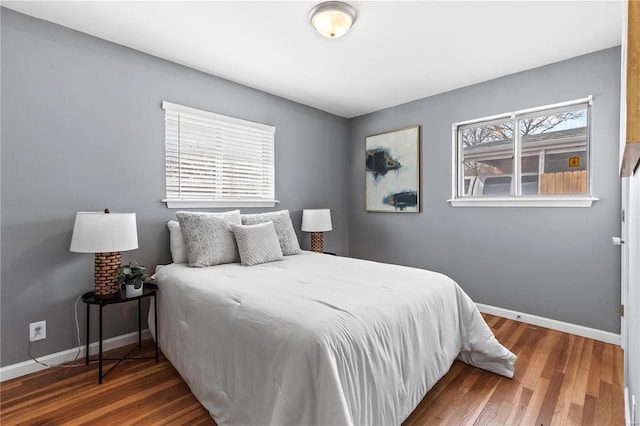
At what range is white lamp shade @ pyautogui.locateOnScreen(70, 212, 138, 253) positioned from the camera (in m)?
2.02

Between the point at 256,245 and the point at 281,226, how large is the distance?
0.54 m

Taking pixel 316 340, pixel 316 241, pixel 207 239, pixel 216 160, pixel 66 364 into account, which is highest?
pixel 216 160

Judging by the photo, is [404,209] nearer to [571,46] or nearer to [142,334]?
[571,46]

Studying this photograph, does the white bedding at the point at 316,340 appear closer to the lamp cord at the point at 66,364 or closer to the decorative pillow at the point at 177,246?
the decorative pillow at the point at 177,246

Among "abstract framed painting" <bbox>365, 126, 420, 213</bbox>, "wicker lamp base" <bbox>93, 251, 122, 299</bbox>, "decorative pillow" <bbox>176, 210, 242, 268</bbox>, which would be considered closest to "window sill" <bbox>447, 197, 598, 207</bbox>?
"abstract framed painting" <bbox>365, 126, 420, 213</bbox>

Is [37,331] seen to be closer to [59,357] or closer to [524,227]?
[59,357]

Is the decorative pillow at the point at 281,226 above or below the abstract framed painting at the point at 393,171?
below

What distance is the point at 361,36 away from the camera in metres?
2.41

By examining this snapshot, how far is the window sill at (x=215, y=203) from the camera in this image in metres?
2.84

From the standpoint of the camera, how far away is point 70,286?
7.59ft

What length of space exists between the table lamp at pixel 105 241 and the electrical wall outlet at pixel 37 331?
0.47 m

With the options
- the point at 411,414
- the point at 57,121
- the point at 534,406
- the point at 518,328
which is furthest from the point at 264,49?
the point at 518,328

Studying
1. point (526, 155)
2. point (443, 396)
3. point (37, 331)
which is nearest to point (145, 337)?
point (37, 331)

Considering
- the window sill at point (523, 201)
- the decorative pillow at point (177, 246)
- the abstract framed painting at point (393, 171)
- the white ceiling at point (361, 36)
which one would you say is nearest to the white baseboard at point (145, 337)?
the decorative pillow at point (177, 246)
